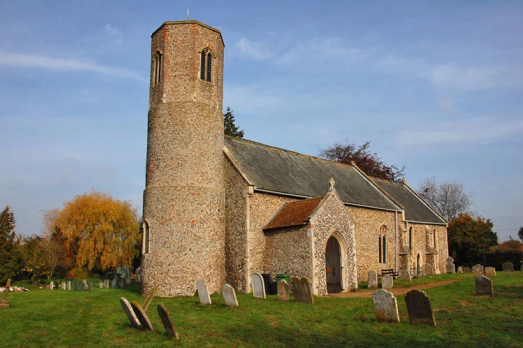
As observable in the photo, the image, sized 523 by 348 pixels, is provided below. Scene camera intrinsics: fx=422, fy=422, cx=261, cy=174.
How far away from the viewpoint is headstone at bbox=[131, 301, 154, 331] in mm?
11203

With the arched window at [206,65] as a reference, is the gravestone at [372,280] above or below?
below

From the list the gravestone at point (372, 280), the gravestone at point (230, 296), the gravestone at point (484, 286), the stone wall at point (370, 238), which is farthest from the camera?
the stone wall at point (370, 238)

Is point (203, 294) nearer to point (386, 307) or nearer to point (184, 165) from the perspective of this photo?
point (184, 165)

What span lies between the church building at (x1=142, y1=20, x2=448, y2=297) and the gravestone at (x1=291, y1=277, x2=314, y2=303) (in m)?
2.53

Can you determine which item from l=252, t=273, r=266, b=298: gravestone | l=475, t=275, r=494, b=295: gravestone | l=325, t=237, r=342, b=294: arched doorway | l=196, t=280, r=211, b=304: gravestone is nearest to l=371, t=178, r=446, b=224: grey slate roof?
l=325, t=237, r=342, b=294: arched doorway

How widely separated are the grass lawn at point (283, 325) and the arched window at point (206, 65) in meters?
11.3

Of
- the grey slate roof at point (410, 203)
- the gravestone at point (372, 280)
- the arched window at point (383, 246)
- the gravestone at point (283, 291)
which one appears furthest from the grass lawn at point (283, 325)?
the grey slate roof at point (410, 203)

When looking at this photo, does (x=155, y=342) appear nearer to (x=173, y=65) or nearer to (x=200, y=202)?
(x=200, y=202)

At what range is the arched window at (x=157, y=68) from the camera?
2170 cm

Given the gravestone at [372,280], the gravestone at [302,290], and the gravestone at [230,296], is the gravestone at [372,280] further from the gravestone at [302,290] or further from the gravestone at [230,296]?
the gravestone at [230,296]

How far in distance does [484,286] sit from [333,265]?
699cm

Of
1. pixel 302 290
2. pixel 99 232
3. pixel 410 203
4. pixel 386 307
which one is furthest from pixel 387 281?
pixel 99 232

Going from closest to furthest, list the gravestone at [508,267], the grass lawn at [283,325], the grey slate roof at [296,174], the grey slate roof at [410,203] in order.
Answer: the grass lawn at [283,325]
the grey slate roof at [296,174]
the gravestone at [508,267]
the grey slate roof at [410,203]

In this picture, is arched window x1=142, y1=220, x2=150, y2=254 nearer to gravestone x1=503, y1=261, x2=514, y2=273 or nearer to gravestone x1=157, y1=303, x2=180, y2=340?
gravestone x1=157, y1=303, x2=180, y2=340
